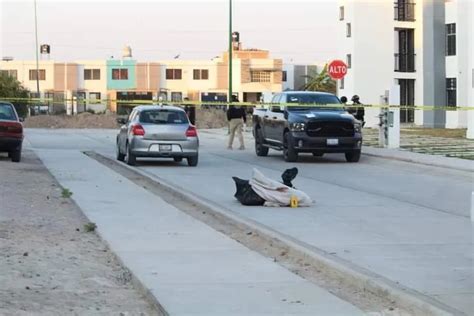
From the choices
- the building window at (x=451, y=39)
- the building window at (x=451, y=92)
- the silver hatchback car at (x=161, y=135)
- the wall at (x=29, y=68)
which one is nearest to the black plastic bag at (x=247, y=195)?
the silver hatchback car at (x=161, y=135)

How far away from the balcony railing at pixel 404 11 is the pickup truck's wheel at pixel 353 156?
102ft

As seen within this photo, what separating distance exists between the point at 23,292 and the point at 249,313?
213 centimetres

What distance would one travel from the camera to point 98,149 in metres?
30.6

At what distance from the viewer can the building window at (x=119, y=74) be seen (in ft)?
299

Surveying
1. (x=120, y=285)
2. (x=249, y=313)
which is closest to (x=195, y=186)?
(x=120, y=285)

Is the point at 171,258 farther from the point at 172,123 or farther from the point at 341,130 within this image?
the point at 341,130

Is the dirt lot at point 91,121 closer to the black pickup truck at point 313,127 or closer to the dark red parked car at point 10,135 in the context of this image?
the black pickup truck at point 313,127

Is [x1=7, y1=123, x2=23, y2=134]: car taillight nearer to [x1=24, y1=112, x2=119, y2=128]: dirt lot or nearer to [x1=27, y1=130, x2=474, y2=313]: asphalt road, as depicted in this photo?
[x1=27, y1=130, x2=474, y2=313]: asphalt road

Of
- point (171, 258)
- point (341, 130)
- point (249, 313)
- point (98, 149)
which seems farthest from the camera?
point (98, 149)

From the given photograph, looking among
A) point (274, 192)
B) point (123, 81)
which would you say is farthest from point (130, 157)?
point (123, 81)

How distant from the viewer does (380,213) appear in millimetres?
12805

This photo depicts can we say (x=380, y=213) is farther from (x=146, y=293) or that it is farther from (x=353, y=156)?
(x=353, y=156)

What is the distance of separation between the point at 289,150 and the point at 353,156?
1913 millimetres

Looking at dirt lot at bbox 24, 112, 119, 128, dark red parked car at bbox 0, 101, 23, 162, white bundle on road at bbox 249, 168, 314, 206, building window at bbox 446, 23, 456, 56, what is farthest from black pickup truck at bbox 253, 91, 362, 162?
dirt lot at bbox 24, 112, 119, 128
